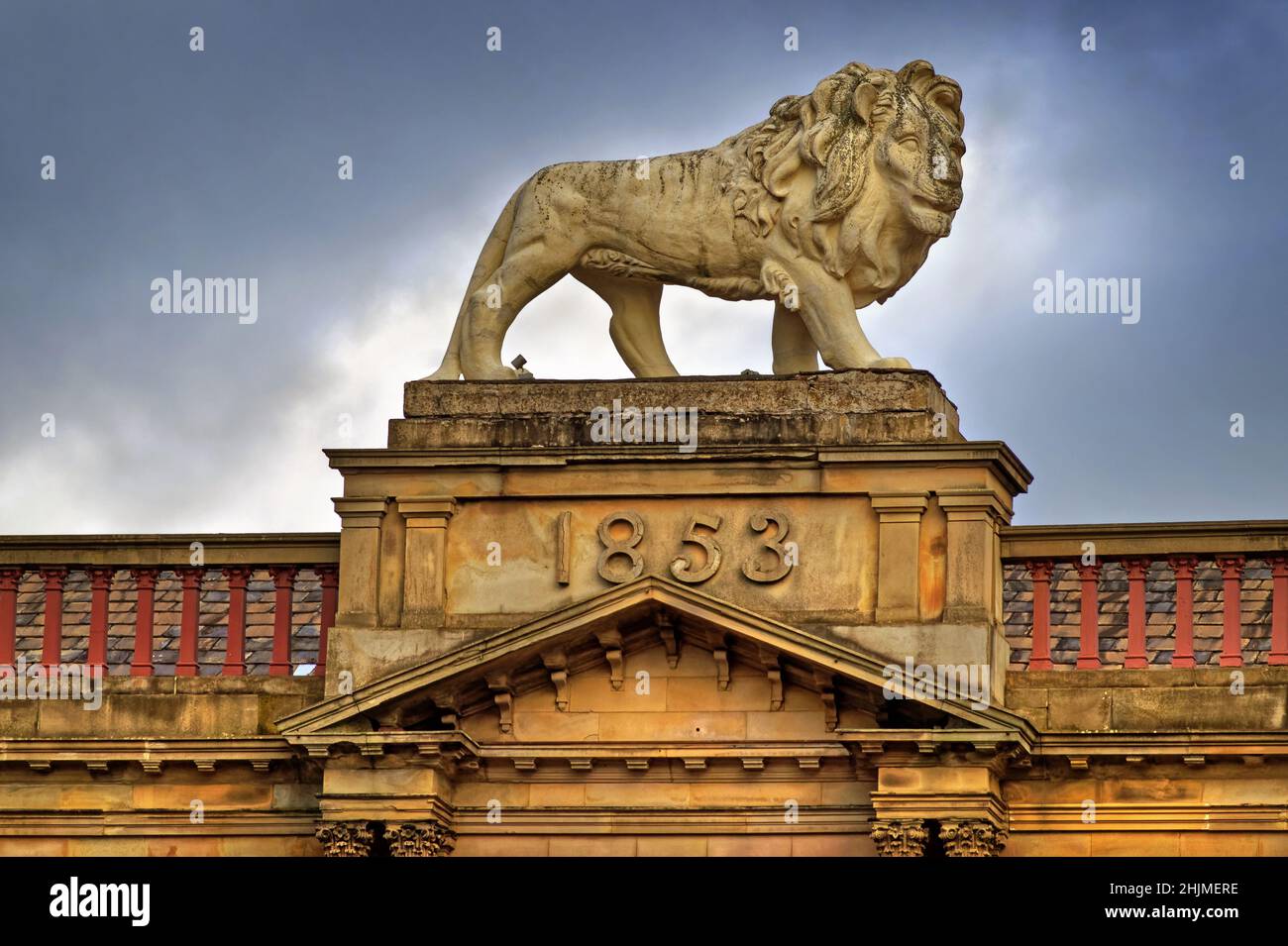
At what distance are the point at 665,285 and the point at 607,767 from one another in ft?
15.4

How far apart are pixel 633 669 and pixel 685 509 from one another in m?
1.47

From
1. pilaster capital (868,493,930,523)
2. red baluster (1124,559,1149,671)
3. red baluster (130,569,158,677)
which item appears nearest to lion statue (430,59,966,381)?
pilaster capital (868,493,930,523)

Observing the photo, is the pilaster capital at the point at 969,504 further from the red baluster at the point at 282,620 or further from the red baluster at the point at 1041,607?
the red baluster at the point at 282,620

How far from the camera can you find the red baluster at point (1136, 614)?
29.9 metres

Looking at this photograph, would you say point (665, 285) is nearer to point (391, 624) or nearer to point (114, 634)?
point (391, 624)

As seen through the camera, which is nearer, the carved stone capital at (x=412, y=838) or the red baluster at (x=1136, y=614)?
the carved stone capital at (x=412, y=838)

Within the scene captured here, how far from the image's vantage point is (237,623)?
103 ft

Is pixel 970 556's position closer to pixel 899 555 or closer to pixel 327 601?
pixel 899 555

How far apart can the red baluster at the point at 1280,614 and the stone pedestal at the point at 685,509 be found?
2.33 m

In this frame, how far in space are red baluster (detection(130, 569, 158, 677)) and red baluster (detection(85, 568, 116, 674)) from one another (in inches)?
10.8

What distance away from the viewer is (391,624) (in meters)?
30.5

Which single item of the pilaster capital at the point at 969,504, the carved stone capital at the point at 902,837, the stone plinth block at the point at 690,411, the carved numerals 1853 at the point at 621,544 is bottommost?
the carved stone capital at the point at 902,837

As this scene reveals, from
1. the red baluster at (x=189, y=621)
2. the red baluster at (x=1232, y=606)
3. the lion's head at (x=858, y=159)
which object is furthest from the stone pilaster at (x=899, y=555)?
the red baluster at (x=189, y=621)

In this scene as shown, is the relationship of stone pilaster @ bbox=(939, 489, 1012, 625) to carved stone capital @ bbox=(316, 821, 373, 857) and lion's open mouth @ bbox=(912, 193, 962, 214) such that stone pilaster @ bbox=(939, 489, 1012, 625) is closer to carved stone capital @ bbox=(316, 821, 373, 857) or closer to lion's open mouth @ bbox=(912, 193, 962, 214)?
lion's open mouth @ bbox=(912, 193, 962, 214)
